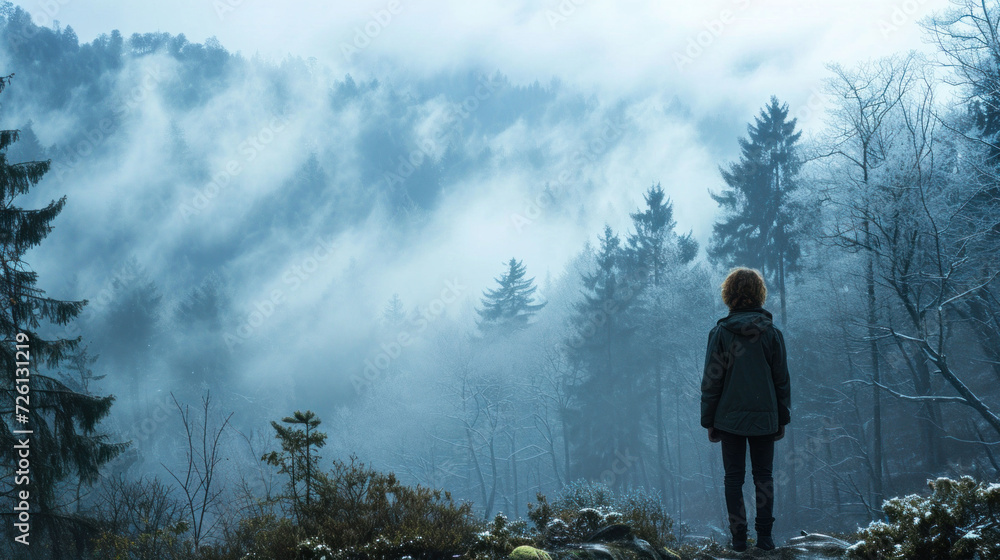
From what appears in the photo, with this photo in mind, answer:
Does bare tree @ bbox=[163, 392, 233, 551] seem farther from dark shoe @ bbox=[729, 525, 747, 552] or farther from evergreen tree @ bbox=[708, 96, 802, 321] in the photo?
evergreen tree @ bbox=[708, 96, 802, 321]

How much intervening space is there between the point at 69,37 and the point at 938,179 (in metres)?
229

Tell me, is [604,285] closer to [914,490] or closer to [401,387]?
[914,490]

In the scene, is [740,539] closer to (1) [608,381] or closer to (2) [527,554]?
(2) [527,554]

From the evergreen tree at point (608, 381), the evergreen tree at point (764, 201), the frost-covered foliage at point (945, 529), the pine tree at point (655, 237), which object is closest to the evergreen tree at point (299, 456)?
the frost-covered foliage at point (945, 529)

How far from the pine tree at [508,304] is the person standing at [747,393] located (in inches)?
1563

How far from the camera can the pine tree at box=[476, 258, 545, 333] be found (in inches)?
1746

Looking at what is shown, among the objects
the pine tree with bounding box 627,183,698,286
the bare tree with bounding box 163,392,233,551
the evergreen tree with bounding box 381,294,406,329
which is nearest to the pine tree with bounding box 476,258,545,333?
the pine tree with bounding box 627,183,698,286

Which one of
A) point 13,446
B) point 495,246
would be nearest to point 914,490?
point 13,446

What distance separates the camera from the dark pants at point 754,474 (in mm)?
4238

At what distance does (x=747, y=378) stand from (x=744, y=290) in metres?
0.71

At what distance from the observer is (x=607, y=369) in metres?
34.3

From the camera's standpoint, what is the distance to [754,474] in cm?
432

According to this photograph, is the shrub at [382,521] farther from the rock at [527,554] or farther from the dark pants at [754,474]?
the dark pants at [754,474]

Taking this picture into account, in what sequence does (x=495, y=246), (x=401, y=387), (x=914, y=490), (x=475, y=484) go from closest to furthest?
(x=914, y=490) < (x=475, y=484) < (x=401, y=387) < (x=495, y=246)
